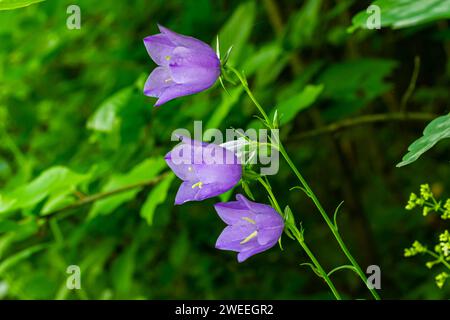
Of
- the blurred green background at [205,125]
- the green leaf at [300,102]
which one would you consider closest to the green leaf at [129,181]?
the blurred green background at [205,125]

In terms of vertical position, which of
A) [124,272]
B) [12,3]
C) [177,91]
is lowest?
[124,272]

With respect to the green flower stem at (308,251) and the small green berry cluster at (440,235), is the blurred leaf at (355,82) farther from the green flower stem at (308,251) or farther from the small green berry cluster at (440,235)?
the green flower stem at (308,251)

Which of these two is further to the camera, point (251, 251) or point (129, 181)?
point (129, 181)

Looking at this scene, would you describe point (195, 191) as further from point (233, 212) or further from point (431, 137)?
point (431, 137)

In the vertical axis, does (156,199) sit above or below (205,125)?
below

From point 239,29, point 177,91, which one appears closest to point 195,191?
point 177,91

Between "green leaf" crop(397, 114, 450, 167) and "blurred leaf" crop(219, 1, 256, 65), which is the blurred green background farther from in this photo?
"green leaf" crop(397, 114, 450, 167)

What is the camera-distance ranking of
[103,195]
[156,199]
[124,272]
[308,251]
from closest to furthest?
[308,251] → [156,199] → [103,195] → [124,272]
